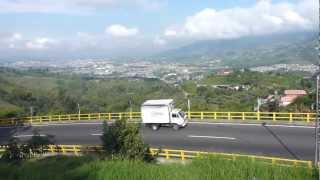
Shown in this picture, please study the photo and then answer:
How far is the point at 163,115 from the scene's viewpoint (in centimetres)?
3884

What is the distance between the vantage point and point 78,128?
43969 millimetres

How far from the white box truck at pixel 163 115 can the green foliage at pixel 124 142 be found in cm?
1162

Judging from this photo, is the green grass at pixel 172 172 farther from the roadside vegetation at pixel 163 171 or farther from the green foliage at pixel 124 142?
the green foliage at pixel 124 142

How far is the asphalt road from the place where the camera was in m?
30.0

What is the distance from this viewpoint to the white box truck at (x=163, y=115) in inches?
1527

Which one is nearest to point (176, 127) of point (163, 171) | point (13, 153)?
point (13, 153)

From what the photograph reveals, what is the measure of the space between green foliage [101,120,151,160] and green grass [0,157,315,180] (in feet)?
12.5

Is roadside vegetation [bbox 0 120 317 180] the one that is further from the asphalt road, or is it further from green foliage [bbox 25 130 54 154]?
the asphalt road

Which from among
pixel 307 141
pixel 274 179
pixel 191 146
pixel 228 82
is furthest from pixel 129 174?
pixel 228 82

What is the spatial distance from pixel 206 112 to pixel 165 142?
917 centimetres

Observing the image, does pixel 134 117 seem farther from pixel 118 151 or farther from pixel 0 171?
pixel 0 171

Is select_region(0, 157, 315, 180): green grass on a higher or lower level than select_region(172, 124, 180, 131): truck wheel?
lower

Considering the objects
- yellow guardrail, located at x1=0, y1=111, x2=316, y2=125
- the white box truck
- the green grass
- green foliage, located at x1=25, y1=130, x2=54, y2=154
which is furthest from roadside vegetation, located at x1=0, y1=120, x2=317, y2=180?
the white box truck

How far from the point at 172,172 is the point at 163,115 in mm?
18431
